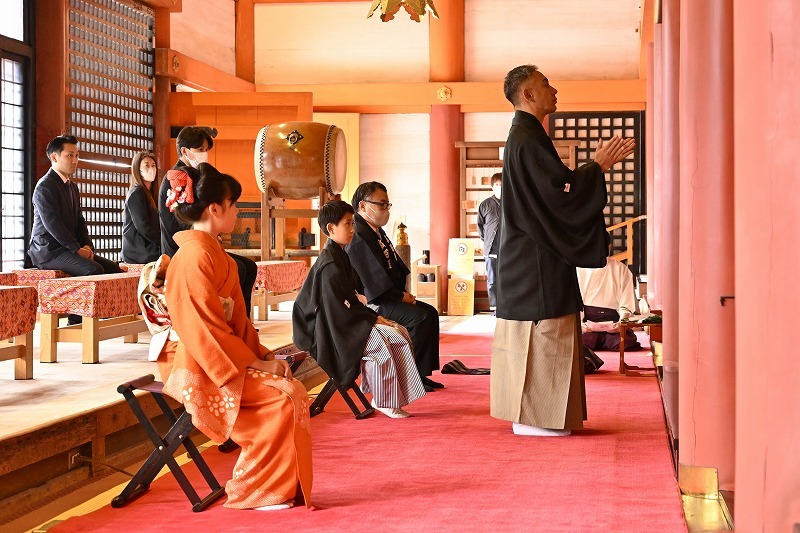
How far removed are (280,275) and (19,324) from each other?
3073mm

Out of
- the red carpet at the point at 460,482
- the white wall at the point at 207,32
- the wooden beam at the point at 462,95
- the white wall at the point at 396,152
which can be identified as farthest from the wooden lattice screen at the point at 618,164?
the red carpet at the point at 460,482

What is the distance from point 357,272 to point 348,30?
254 inches

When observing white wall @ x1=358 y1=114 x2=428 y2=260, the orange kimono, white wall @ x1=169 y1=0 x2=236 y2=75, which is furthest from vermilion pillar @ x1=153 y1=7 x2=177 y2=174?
the orange kimono

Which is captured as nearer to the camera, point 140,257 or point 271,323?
point 140,257

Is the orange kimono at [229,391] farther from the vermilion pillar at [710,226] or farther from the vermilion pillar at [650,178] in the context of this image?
the vermilion pillar at [650,178]

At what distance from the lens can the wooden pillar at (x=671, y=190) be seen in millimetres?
4750

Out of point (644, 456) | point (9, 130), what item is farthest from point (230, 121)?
point (644, 456)

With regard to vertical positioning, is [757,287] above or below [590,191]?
below

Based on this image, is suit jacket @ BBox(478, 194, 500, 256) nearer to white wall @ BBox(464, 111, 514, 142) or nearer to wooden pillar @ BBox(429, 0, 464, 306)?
wooden pillar @ BBox(429, 0, 464, 306)

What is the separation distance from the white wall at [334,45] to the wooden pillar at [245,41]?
0.07 metres

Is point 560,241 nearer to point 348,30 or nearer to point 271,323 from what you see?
point 271,323

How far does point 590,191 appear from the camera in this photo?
13.0 feet

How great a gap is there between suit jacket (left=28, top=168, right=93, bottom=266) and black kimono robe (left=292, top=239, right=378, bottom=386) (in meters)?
2.12

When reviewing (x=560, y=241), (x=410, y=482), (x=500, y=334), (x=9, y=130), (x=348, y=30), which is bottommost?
(x=410, y=482)
